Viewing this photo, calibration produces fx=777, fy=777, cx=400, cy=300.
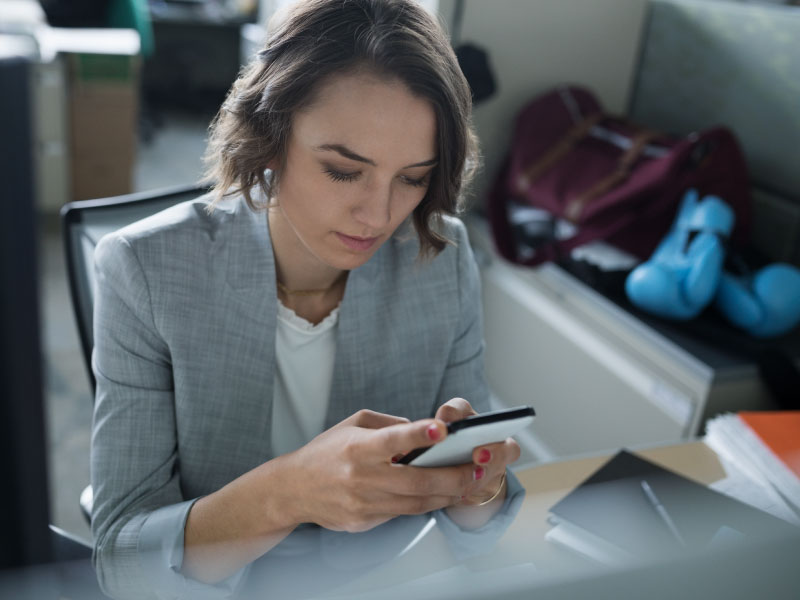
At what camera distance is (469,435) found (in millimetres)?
571

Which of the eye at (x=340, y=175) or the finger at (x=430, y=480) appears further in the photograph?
the eye at (x=340, y=175)

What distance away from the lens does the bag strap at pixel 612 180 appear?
1.90 meters

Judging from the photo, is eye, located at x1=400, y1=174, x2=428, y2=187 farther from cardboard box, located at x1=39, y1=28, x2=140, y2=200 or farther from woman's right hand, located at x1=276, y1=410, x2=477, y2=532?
cardboard box, located at x1=39, y1=28, x2=140, y2=200

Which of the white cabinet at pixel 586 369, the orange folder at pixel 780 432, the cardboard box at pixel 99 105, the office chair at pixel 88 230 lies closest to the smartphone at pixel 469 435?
the office chair at pixel 88 230

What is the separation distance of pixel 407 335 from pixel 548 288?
945 millimetres

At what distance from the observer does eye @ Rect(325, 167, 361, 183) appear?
0.82 metres

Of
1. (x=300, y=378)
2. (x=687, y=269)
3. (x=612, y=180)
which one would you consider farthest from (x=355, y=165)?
(x=612, y=180)

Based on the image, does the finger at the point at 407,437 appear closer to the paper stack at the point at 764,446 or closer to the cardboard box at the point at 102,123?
the paper stack at the point at 764,446

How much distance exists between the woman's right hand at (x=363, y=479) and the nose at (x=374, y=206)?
9.7 inches

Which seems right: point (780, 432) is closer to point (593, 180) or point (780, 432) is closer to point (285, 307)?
point (285, 307)

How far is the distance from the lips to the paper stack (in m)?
0.60

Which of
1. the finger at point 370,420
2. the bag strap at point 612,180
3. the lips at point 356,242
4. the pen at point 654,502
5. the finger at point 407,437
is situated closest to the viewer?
the finger at point 407,437

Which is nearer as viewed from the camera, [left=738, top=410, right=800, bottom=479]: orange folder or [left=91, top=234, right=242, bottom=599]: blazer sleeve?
[left=91, top=234, right=242, bottom=599]: blazer sleeve

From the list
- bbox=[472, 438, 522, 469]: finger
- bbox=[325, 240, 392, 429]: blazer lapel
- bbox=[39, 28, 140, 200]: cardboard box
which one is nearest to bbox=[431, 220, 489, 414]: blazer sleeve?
bbox=[325, 240, 392, 429]: blazer lapel
